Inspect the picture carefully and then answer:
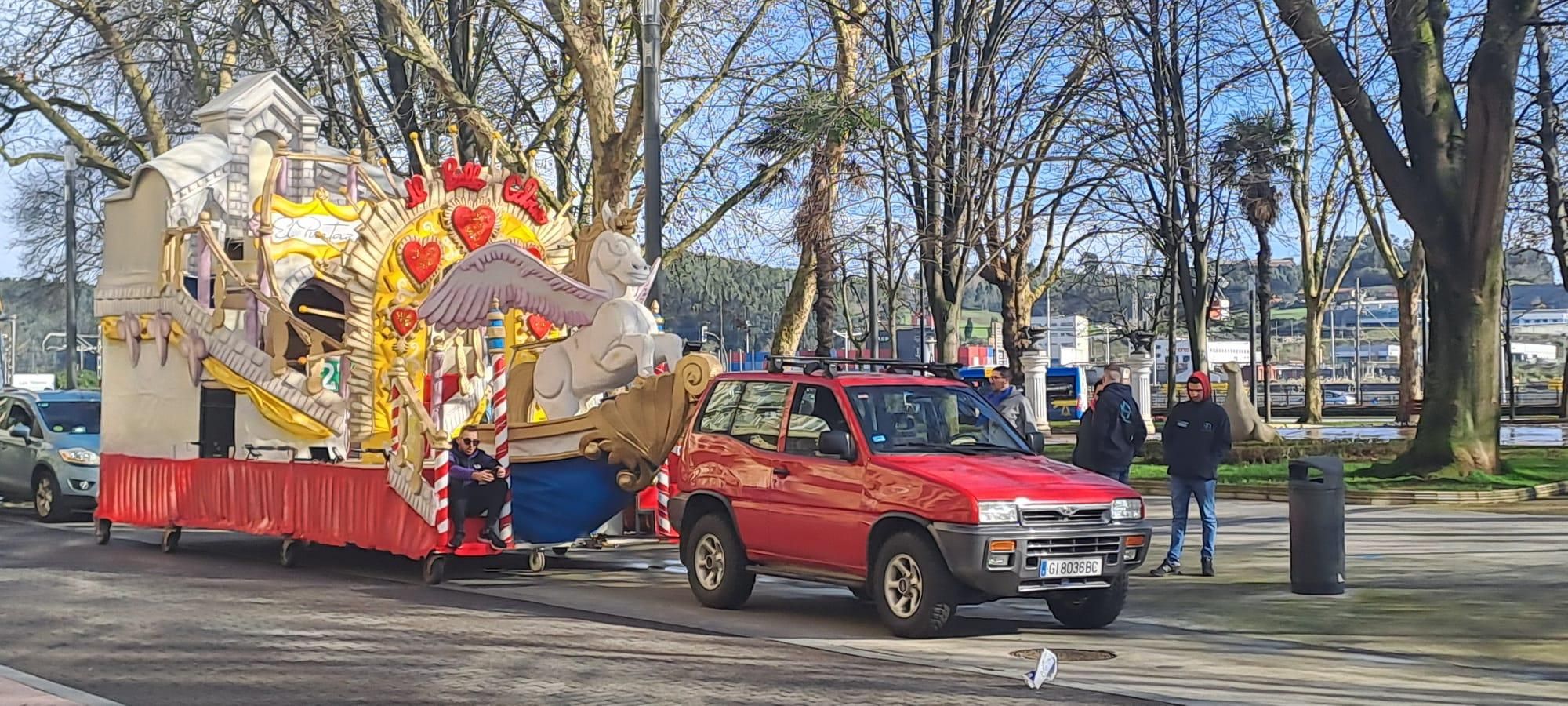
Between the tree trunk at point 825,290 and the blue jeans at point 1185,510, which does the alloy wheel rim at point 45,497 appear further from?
the blue jeans at point 1185,510

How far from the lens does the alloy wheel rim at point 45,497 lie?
2209 centimetres

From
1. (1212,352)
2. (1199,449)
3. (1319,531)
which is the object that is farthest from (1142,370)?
(1212,352)

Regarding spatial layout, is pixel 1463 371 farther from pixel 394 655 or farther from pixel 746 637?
pixel 394 655

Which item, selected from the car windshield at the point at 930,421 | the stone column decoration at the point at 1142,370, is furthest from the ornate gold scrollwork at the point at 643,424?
the stone column decoration at the point at 1142,370

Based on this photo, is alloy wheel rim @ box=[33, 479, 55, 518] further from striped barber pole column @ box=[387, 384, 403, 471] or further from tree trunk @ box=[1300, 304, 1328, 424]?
tree trunk @ box=[1300, 304, 1328, 424]

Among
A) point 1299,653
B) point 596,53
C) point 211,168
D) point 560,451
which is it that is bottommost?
point 1299,653

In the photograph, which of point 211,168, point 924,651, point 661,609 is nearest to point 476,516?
point 661,609

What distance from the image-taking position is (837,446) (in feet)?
37.8

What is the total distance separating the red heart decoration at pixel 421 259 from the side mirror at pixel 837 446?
31.4 ft

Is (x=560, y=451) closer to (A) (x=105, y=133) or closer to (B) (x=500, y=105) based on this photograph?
(B) (x=500, y=105)

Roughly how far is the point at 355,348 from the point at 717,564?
27.9ft

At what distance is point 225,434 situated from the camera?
2052 centimetres

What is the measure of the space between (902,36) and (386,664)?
17.5 meters

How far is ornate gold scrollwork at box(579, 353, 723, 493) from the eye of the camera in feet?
49.1
